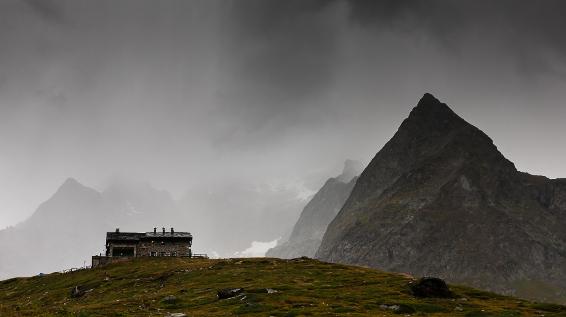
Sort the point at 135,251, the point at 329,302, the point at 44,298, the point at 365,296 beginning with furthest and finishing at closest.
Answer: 1. the point at 135,251
2. the point at 44,298
3. the point at 365,296
4. the point at 329,302

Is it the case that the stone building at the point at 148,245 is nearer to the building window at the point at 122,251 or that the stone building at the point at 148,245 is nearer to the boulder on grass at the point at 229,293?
the building window at the point at 122,251

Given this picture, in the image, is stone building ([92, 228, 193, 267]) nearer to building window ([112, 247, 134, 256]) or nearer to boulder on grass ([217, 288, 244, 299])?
building window ([112, 247, 134, 256])

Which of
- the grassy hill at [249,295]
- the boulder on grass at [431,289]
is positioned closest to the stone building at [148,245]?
the grassy hill at [249,295]

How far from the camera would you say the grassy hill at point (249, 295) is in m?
46.5

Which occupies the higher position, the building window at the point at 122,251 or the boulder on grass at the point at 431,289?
the building window at the point at 122,251

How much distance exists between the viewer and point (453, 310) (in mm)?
48500

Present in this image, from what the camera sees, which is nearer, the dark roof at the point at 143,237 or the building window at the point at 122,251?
the building window at the point at 122,251

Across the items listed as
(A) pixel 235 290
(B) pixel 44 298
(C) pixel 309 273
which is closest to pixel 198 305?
(A) pixel 235 290

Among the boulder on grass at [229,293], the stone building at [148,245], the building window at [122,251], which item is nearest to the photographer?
the boulder on grass at [229,293]

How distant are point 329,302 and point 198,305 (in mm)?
13605

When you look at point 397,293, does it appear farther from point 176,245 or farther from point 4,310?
point 176,245

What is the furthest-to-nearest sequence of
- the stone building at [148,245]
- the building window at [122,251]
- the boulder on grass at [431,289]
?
1. the building window at [122,251]
2. the stone building at [148,245]
3. the boulder on grass at [431,289]

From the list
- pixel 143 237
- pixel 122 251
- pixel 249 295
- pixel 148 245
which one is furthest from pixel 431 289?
pixel 122 251

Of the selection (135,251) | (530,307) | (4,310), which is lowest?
(530,307)
